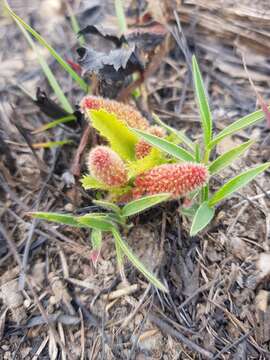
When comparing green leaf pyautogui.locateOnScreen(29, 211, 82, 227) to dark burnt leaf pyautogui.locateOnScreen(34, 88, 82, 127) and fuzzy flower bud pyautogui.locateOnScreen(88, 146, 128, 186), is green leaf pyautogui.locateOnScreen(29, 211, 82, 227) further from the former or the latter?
dark burnt leaf pyautogui.locateOnScreen(34, 88, 82, 127)

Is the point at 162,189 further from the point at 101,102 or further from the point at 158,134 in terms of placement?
the point at 101,102

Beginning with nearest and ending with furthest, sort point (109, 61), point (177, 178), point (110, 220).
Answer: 1. point (177, 178)
2. point (110, 220)
3. point (109, 61)

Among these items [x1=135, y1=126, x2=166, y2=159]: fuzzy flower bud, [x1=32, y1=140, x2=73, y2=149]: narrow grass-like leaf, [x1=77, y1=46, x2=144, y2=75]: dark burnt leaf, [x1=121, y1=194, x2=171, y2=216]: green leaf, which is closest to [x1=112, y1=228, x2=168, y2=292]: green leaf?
[x1=121, y1=194, x2=171, y2=216]: green leaf

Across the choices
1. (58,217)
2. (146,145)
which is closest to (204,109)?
(146,145)

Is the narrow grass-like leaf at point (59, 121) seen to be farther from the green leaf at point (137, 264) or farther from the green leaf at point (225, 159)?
the green leaf at point (225, 159)

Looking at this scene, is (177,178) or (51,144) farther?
(51,144)

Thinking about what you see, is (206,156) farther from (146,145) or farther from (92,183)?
(92,183)

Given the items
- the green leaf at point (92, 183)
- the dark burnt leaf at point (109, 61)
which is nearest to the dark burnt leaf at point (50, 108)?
the dark burnt leaf at point (109, 61)
